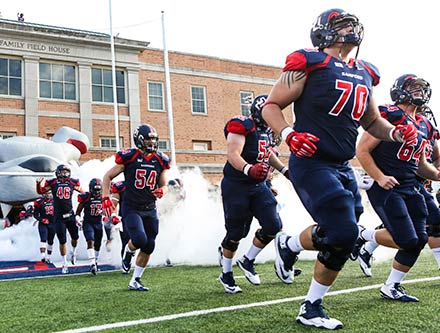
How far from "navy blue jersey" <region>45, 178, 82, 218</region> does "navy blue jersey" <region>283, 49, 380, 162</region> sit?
758cm

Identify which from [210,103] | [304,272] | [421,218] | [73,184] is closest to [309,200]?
[421,218]

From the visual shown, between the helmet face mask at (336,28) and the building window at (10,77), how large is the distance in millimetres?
22859

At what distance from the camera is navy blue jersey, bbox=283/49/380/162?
11.2 ft

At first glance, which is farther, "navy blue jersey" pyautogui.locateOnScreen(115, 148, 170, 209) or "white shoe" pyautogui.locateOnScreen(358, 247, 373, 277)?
"white shoe" pyautogui.locateOnScreen(358, 247, 373, 277)

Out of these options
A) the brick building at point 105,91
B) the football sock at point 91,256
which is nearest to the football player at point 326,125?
the football sock at point 91,256

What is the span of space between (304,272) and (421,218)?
2822mm

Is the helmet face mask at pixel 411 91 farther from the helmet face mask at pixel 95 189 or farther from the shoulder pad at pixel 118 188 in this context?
the helmet face mask at pixel 95 189

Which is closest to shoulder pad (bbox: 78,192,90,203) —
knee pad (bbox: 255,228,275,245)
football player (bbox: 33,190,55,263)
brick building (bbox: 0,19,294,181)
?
football player (bbox: 33,190,55,263)

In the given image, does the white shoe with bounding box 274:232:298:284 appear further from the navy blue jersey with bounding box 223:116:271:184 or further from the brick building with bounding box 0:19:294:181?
the brick building with bounding box 0:19:294:181

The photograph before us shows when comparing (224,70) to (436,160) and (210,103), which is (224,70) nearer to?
(210,103)

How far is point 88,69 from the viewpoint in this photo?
25.0 meters

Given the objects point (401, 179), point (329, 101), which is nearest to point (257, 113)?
point (401, 179)

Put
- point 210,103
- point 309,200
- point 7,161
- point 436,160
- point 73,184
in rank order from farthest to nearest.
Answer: point 210,103, point 7,161, point 73,184, point 436,160, point 309,200

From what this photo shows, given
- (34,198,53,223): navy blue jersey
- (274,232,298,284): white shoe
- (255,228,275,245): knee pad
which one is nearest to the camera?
(274,232,298,284): white shoe
